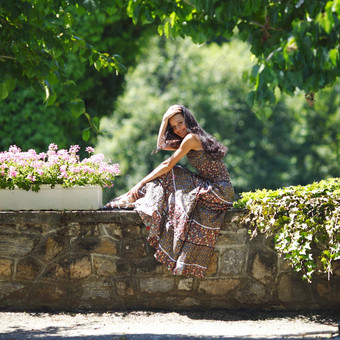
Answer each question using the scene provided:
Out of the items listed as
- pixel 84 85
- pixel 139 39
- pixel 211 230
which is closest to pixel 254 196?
pixel 211 230

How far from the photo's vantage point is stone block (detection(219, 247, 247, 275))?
4.89 m

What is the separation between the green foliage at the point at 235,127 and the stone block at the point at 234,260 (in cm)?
1687

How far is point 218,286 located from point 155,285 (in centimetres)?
51

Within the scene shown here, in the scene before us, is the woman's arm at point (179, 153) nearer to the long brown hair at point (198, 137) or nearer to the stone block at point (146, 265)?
the long brown hair at point (198, 137)

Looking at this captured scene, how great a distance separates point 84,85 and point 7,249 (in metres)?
4.99

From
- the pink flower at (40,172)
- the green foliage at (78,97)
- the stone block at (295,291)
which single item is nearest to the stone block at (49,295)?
the pink flower at (40,172)

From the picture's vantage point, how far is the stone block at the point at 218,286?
4.91m

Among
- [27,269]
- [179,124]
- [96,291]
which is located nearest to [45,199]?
[27,269]

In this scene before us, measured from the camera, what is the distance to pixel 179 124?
5.23m

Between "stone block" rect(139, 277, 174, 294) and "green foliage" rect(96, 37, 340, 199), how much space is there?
16.8m

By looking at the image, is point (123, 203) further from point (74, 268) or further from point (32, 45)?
point (32, 45)

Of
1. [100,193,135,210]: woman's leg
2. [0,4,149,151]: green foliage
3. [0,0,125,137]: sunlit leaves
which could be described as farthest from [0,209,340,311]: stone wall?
[0,4,149,151]: green foliage

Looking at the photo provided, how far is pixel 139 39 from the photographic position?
10.2 metres

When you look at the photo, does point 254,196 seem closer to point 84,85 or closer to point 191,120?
point 191,120
